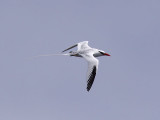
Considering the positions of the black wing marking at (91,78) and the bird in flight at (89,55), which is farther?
the bird in flight at (89,55)

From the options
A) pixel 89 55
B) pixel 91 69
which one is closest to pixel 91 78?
pixel 91 69

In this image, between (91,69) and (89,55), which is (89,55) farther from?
(91,69)

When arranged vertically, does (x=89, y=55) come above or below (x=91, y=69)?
above

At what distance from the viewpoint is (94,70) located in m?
29.6

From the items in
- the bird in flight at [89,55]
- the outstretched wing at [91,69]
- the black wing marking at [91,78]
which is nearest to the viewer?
the black wing marking at [91,78]

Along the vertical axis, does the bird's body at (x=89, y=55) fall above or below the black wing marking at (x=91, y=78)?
above

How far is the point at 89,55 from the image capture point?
3175 cm

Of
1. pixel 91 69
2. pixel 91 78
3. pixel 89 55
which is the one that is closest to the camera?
pixel 91 78

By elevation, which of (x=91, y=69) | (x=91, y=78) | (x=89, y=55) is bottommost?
(x=91, y=78)

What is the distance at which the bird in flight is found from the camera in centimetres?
→ 2909

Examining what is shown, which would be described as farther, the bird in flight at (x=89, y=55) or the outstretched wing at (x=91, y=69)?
the bird in flight at (x=89, y=55)

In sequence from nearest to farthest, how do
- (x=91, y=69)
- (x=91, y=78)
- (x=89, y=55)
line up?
(x=91, y=78)
(x=91, y=69)
(x=89, y=55)

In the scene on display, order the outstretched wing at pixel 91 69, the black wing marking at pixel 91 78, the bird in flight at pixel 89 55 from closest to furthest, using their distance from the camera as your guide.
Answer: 1. the black wing marking at pixel 91 78
2. the outstretched wing at pixel 91 69
3. the bird in flight at pixel 89 55

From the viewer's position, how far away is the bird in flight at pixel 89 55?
29.1 meters
